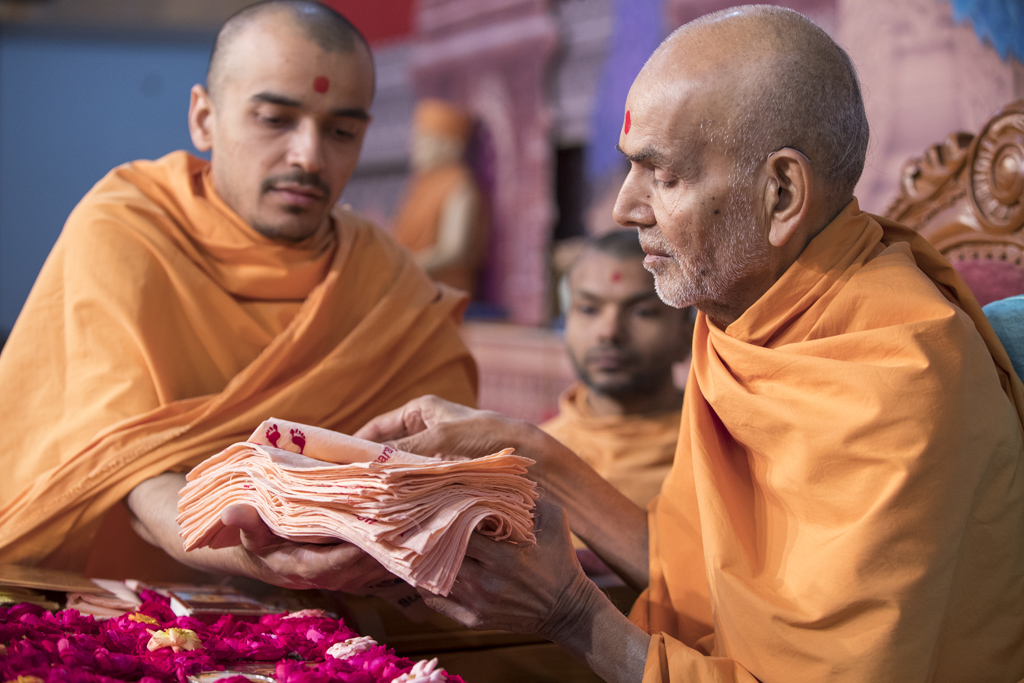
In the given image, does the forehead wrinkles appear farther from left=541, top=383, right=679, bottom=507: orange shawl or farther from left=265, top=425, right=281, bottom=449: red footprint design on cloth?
left=541, top=383, right=679, bottom=507: orange shawl

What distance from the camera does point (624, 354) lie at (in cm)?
270

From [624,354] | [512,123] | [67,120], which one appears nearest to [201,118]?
[624,354]

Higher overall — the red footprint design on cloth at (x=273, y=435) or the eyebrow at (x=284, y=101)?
the eyebrow at (x=284, y=101)

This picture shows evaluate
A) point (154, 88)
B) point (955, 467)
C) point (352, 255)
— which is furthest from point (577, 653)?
point (154, 88)

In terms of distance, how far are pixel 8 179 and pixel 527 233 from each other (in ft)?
19.6

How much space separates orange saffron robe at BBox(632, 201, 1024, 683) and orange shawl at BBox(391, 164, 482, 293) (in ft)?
21.2

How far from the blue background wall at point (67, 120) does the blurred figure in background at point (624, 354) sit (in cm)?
834

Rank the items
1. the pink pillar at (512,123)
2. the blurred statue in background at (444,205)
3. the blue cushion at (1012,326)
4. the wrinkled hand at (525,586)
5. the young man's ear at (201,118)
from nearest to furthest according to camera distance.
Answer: the wrinkled hand at (525,586)
the blue cushion at (1012,326)
the young man's ear at (201,118)
the pink pillar at (512,123)
the blurred statue in background at (444,205)

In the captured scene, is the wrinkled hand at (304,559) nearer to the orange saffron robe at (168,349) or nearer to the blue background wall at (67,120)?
the orange saffron robe at (168,349)

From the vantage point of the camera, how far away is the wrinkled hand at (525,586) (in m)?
1.34

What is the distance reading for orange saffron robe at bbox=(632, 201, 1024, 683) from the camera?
4.02 ft

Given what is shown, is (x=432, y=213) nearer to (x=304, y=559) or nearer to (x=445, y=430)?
(x=445, y=430)

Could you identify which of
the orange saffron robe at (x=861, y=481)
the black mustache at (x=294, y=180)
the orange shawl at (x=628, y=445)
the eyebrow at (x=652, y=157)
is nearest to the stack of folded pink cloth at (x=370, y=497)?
the orange saffron robe at (x=861, y=481)

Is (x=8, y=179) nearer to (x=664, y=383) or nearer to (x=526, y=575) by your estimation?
(x=664, y=383)
